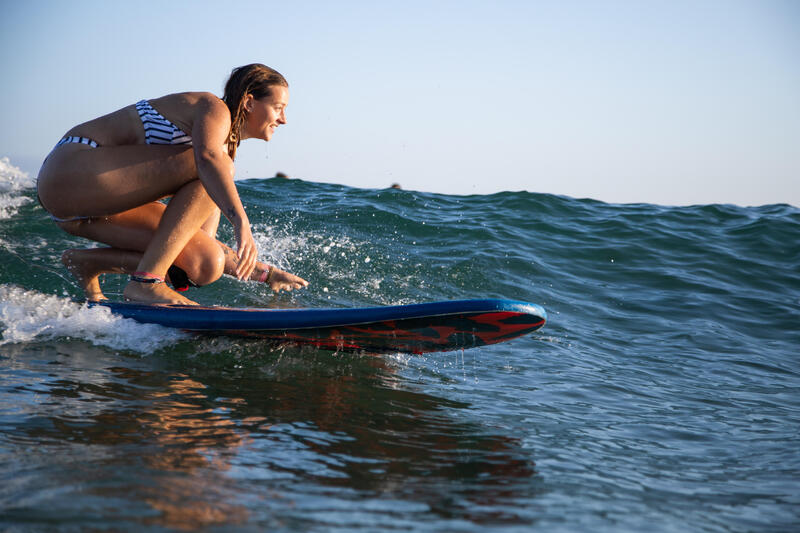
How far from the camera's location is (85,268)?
374 centimetres

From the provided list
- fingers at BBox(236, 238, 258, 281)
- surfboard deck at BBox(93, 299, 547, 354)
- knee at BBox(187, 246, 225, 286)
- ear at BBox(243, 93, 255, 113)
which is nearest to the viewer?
fingers at BBox(236, 238, 258, 281)

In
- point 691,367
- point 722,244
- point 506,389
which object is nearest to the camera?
point 506,389

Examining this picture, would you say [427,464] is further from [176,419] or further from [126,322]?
[126,322]

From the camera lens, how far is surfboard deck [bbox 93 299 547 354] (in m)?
3.10

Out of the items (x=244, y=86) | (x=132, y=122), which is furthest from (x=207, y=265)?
(x=244, y=86)

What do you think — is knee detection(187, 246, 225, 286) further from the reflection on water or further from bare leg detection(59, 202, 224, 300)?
the reflection on water

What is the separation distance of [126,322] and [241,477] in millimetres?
1761

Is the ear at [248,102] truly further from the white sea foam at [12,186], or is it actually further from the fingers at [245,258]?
the white sea foam at [12,186]

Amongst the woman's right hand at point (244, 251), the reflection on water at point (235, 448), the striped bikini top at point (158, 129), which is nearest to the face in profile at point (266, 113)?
the striped bikini top at point (158, 129)

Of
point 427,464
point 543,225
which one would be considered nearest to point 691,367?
A: point 427,464

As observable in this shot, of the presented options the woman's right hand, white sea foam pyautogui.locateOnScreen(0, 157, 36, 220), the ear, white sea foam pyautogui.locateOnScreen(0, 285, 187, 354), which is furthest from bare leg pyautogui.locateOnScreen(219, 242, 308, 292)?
white sea foam pyautogui.locateOnScreen(0, 157, 36, 220)

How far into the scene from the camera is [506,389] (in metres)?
3.53

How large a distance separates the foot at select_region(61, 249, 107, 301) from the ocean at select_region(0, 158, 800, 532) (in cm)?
16

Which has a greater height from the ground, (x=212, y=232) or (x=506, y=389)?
(x=212, y=232)
